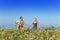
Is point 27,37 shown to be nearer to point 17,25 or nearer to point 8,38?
point 8,38

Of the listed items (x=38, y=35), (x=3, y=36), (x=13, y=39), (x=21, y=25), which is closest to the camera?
(x=13, y=39)

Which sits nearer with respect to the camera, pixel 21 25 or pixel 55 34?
pixel 55 34

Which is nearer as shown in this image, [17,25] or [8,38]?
[8,38]

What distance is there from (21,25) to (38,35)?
143 inches

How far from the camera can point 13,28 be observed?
58.5ft

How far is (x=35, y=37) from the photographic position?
13.4 m

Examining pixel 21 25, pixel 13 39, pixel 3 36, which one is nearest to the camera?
pixel 13 39

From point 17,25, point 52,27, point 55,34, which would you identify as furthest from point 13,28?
point 55,34

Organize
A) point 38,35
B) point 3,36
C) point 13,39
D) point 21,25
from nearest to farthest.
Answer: point 13,39 → point 38,35 → point 3,36 → point 21,25

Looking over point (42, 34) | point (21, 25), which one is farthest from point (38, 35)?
point (21, 25)

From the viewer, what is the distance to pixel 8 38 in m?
14.1

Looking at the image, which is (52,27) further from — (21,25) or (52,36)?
(52,36)

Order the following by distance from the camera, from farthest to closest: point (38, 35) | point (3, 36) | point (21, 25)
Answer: point (21, 25) < point (3, 36) < point (38, 35)

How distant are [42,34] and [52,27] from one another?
387 cm
